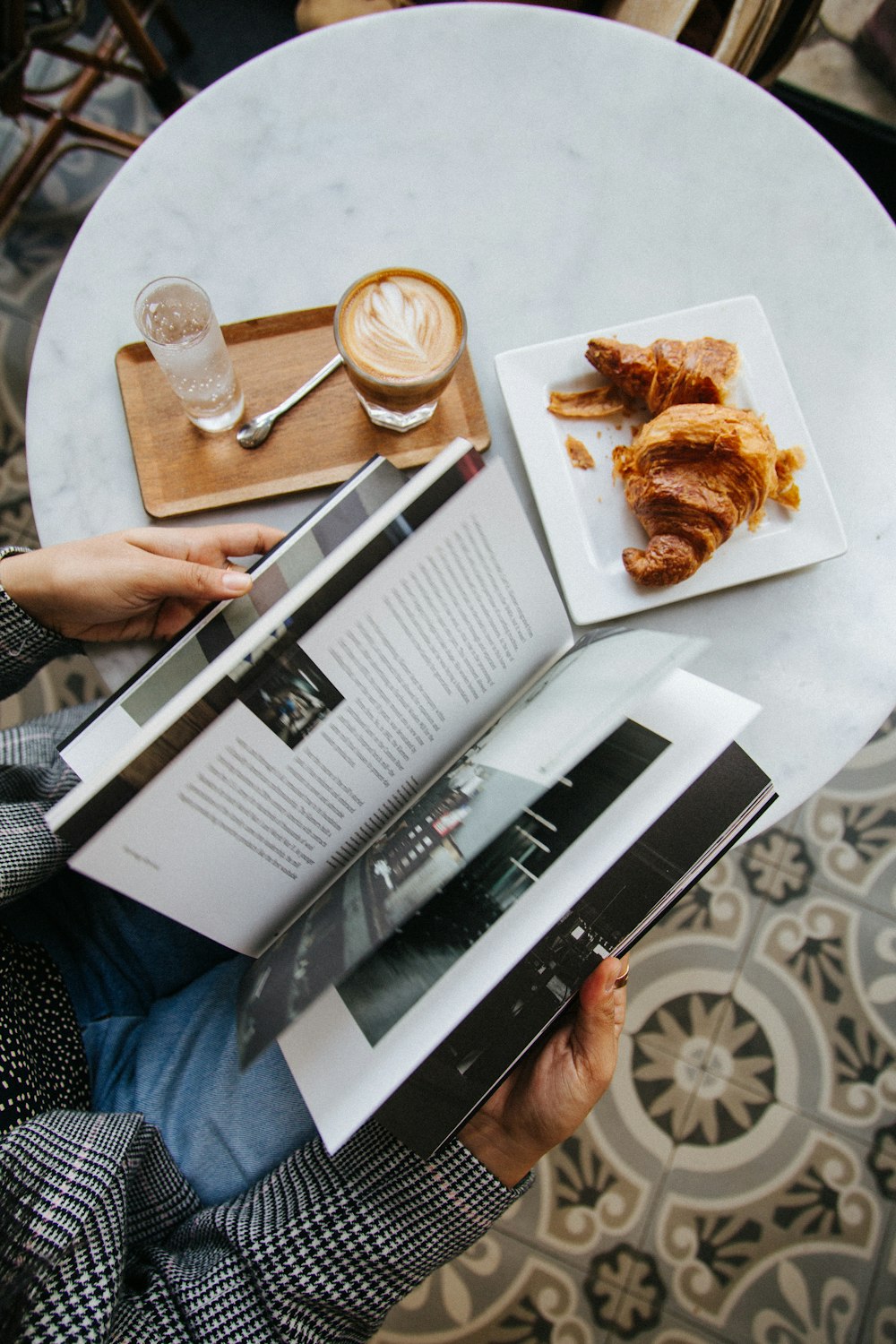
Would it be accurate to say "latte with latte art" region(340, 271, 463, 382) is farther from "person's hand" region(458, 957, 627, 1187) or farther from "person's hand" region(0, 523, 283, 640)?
"person's hand" region(458, 957, 627, 1187)

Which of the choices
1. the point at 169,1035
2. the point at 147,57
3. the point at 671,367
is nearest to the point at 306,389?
the point at 671,367

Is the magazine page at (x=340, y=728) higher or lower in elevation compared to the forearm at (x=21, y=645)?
higher

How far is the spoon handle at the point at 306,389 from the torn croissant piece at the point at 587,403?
9.4 inches

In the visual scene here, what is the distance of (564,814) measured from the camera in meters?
0.60

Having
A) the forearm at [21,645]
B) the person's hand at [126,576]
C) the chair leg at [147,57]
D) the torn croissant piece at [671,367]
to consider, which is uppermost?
the chair leg at [147,57]

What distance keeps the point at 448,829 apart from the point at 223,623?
31cm

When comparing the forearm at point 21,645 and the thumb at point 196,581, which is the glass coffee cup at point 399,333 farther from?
the forearm at point 21,645

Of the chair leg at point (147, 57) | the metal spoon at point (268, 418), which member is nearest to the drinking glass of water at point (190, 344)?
the metal spoon at point (268, 418)

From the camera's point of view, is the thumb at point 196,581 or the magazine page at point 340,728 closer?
the magazine page at point 340,728

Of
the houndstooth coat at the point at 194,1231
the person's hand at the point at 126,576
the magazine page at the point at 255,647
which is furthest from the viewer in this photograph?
the person's hand at the point at 126,576

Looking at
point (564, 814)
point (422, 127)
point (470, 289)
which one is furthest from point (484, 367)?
point (564, 814)

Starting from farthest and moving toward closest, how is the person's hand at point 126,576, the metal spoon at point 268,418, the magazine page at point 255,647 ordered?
the metal spoon at point 268,418 → the person's hand at point 126,576 → the magazine page at point 255,647

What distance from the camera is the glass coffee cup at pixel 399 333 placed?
791 millimetres

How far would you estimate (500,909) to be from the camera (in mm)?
603
